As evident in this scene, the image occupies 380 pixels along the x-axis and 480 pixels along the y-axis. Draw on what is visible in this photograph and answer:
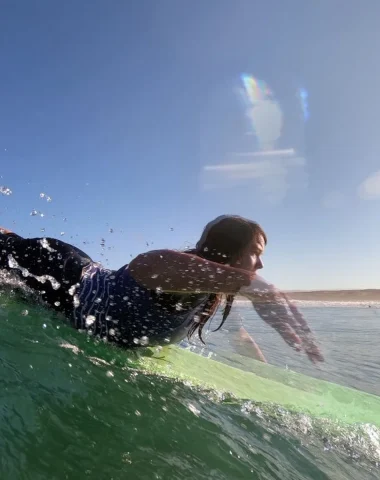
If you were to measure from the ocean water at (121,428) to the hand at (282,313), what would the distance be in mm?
431

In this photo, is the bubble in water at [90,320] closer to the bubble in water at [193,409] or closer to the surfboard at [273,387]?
the surfboard at [273,387]

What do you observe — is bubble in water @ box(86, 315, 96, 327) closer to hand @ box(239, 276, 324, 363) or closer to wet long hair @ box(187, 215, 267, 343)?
wet long hair @ box(187, 215, 267, 343)

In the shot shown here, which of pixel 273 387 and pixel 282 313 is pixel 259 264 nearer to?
pixel 282 313

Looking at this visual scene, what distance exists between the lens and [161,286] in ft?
7.59

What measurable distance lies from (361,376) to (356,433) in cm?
189

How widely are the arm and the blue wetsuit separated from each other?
114 millimetres

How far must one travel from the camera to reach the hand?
2197 mm

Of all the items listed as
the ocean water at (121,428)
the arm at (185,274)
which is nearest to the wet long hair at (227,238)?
the arm at (185,274)

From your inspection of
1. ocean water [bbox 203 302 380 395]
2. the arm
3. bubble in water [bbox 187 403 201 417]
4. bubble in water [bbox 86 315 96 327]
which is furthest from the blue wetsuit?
ocean water [bbox 203 302 380 395]

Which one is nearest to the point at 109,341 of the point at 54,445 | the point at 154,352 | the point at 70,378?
the point at 154,352

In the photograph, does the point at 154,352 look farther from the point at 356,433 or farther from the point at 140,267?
the point at 356,433

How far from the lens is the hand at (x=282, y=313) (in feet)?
7.21

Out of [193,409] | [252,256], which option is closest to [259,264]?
[252,256]

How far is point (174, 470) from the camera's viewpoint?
1.32 m
